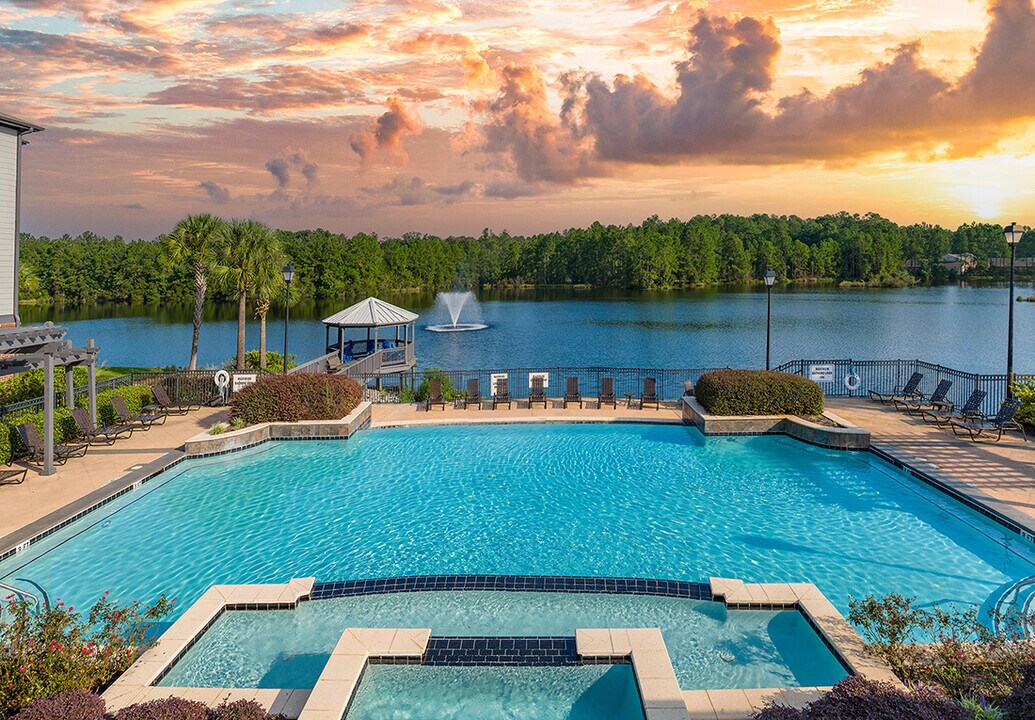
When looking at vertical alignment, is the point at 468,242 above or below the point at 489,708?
above

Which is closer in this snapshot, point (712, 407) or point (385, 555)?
point (385, 555)

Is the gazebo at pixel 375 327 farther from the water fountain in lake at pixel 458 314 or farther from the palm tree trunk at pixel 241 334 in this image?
the water fountain in lake at pixel 458 314

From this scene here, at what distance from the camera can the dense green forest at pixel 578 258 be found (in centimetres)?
8175

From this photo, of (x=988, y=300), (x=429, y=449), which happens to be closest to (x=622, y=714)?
(x=429, y=449)

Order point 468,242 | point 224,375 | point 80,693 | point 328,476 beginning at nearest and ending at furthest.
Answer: point 80,693 < point 328,476 < point 224,375 < point 468,242

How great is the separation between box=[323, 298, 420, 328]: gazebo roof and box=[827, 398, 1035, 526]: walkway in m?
14.9

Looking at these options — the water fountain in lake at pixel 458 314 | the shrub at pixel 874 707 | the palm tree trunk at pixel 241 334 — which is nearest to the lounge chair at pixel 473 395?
the palm tree trunk at pixel 241 334

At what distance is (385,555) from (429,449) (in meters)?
5.83

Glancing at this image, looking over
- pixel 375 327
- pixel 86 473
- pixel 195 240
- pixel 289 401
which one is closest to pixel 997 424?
pixel 289 401

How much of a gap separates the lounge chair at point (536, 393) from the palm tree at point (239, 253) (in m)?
13.4

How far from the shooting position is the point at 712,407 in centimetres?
1689

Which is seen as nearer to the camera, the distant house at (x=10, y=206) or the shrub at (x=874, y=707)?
the shrub at (x=874, y=707)

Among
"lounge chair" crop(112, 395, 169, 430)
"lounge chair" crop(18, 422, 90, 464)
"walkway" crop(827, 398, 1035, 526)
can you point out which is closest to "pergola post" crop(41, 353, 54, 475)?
"lounge chair" crop(18, 422, 90, 464)

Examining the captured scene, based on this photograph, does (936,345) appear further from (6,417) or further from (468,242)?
(468,242)
